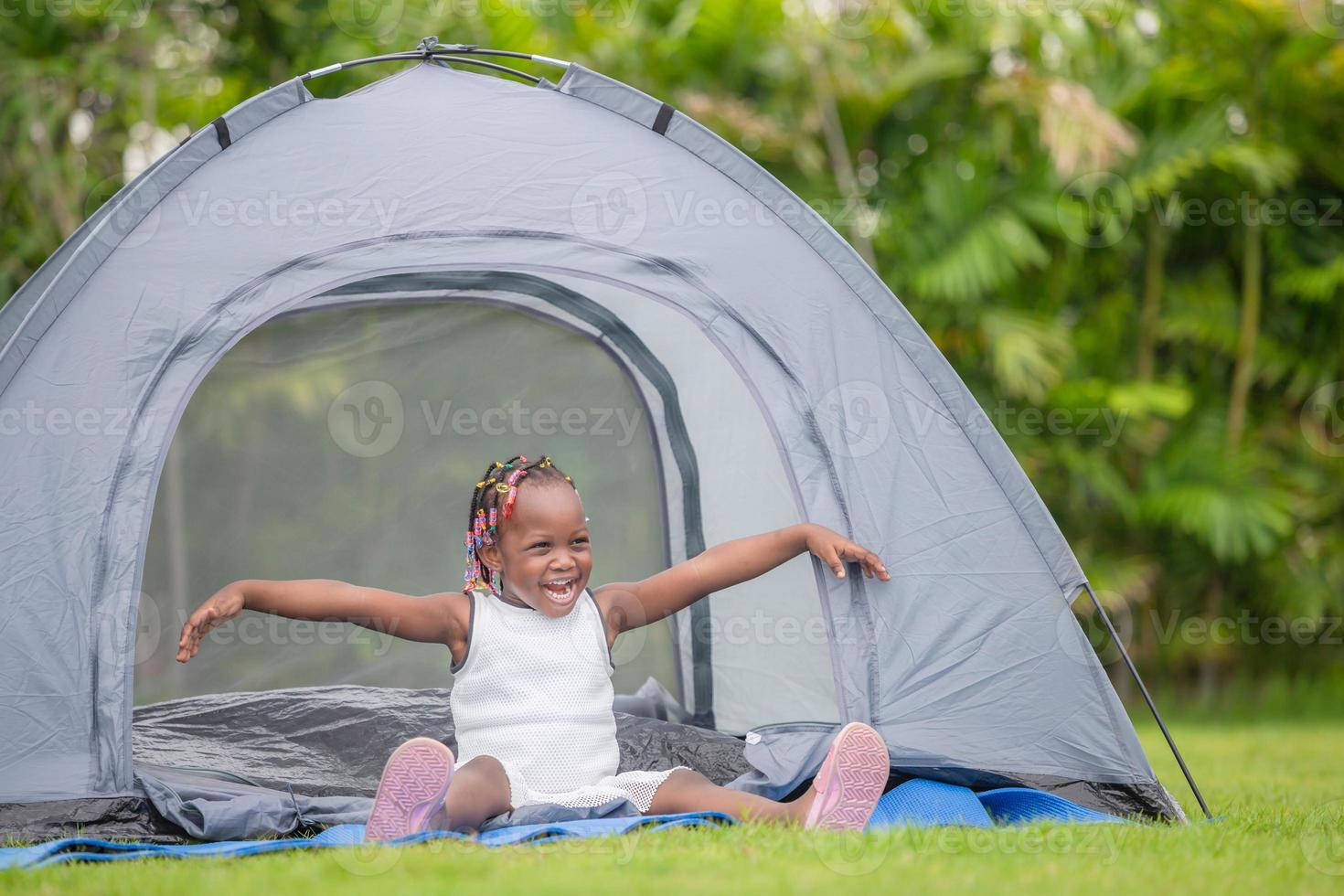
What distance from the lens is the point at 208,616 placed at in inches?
94.7

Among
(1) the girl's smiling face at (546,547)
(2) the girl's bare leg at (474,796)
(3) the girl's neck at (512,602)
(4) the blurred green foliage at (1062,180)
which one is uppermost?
(4) the blurred green foliage at (1062,180)

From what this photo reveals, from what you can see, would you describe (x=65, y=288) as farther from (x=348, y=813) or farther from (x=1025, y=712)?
(x=1025, y=712)

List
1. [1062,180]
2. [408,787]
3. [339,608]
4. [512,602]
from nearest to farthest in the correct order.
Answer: [408,787]
[339,608]
[512,602]
[1062,180]

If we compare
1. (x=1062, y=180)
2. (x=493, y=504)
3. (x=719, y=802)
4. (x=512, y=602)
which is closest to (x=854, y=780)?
(x=719, y=802)

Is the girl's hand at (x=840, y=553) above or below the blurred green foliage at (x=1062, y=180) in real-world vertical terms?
below

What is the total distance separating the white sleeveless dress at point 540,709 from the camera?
265 cm

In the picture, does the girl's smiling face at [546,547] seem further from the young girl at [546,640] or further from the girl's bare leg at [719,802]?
the girl's bare leg at [719,802]

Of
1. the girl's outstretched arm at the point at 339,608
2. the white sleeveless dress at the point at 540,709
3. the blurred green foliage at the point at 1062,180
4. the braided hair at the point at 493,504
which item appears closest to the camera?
the girl's outstretched arm at the point at 339,608

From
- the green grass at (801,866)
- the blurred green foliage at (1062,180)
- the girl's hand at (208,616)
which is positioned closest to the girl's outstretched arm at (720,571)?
the green grass at (801,866)

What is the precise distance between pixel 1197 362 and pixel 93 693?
17.4 ft

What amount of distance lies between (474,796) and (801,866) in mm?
701

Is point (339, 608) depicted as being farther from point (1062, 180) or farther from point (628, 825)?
point (1062, 180)

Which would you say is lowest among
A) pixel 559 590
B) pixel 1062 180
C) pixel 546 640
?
pixel 546 640

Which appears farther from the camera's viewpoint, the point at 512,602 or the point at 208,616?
the point at 512,602
